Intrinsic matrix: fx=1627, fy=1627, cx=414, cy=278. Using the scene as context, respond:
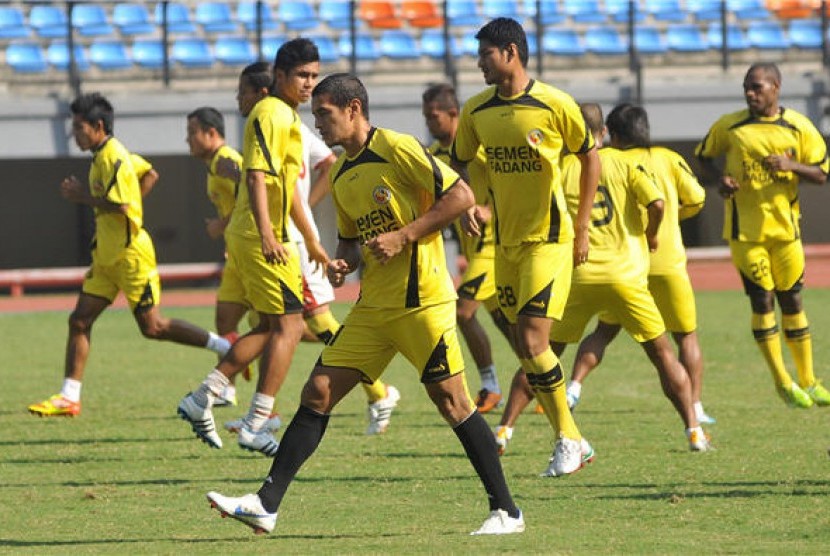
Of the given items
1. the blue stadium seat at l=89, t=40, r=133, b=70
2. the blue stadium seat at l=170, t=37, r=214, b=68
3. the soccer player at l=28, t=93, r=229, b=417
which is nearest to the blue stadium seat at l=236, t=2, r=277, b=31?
the blue stadium seat at l=170, t=37, r=214, b=68

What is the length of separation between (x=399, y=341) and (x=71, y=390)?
18.1 ft

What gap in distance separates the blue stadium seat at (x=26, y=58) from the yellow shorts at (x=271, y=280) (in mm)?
20165

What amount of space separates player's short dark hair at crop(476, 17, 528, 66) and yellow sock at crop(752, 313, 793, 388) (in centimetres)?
408

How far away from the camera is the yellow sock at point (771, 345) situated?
11.9 m

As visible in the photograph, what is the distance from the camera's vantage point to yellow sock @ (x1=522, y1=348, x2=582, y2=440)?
8.75 metres

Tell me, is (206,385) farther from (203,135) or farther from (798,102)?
(798,102)

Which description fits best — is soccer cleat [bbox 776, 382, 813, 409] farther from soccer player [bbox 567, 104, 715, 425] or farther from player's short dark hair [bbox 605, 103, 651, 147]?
player's short dark hair [bbox 605, 103, 651, 147]

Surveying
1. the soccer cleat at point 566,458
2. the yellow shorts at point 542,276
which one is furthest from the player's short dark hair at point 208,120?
the soccer cleat at point 566,458

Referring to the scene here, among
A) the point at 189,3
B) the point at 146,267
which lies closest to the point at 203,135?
the point at 146,267

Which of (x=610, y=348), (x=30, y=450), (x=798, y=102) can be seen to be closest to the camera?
(x=30, y=450)

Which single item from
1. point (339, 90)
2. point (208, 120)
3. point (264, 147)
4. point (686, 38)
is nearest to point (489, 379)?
point (208, 120)

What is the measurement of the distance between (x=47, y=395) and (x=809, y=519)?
7905mm

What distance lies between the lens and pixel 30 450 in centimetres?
1034

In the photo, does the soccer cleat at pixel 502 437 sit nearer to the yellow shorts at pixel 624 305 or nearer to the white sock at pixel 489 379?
the yellow shorts at pixel 624 305
